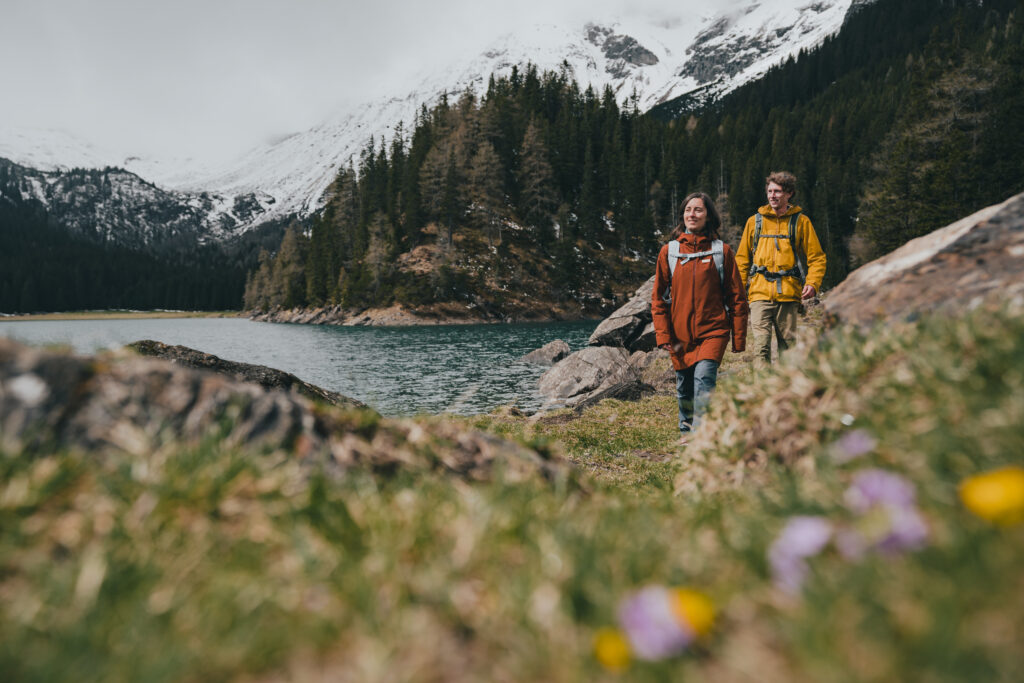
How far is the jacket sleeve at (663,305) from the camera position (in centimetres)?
744

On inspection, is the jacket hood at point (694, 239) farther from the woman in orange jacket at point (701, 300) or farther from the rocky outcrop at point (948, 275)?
the rocky outcrop at point (948, 275)

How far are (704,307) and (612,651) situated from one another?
20.9 ft

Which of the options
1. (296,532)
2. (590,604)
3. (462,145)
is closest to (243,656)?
(296,532)

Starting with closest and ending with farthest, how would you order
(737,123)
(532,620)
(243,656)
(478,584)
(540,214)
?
(243,656)
(532,620)
(478,584)
(540,214)
(737,123)

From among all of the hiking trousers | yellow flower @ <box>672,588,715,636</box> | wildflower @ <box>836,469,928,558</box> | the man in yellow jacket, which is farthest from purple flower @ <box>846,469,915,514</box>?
the man in yellow jacket

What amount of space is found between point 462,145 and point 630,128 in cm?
4847

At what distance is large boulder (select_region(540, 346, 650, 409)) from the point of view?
19.1 metres

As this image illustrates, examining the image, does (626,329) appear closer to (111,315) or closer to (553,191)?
(553,191)

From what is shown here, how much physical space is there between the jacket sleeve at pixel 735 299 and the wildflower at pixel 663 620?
6207mm

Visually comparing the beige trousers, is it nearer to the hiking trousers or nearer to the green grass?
the hiking trousers

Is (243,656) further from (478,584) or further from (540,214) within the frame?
(540,214)

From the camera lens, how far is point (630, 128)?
126688 mm

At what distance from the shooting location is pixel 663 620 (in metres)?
1.37

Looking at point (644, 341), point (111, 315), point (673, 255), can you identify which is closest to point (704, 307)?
point (673, 255)
